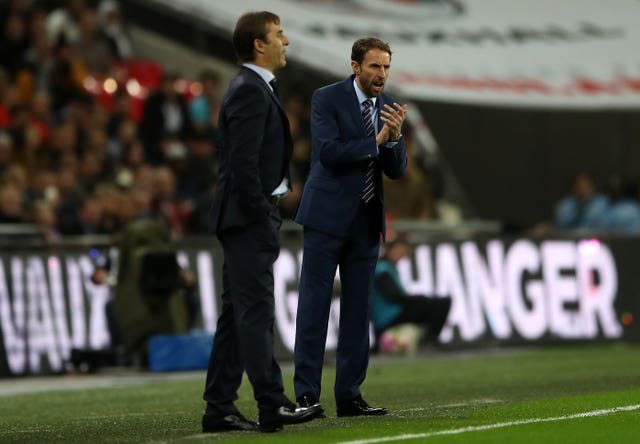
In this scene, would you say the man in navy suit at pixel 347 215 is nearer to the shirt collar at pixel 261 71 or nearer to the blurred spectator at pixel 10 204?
the shirt collar at pixel 261 71

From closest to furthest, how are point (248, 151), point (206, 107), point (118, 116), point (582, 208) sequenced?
1. point (248, 151)
2. point (118, 116)
3. point (206, 107)
4. point (582, 208)

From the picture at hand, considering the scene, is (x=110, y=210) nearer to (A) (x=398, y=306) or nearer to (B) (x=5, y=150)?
(B) (x=5, y=150)

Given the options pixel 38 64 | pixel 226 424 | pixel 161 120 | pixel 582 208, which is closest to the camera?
pixel 226 424

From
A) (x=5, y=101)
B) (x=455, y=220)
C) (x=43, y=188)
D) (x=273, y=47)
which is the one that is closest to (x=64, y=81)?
(x=5, y=101)

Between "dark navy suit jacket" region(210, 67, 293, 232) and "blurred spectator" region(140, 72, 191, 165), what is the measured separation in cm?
1212

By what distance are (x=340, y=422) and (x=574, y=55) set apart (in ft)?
41.1

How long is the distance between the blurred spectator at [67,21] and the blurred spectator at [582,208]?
7115 mm

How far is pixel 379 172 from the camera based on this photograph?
9.80m

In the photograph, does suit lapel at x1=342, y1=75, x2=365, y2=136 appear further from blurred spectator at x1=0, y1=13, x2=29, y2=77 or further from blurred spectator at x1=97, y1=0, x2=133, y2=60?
blurred spectator at x1=97, y1=0, x2=133, y2=60

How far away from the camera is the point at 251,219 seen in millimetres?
8359

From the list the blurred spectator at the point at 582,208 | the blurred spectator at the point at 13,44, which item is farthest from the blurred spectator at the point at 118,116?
the blurred spectator at the point at 582,208

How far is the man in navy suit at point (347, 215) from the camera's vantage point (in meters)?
9.59

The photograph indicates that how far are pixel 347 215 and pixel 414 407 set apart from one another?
1.56 m

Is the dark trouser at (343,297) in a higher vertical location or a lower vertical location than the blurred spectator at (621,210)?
lower
